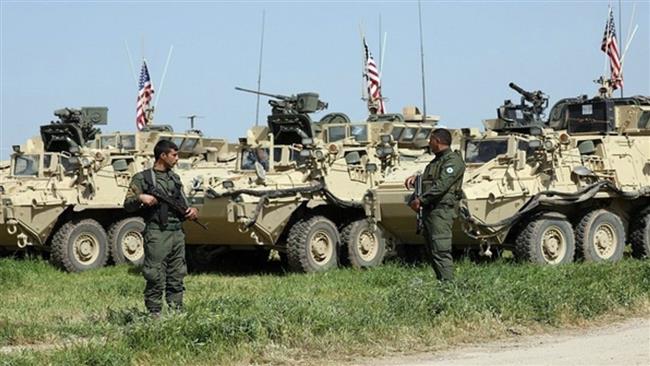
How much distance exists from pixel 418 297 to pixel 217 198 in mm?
6605

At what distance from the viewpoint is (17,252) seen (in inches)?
798

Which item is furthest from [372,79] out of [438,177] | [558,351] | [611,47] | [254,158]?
[558,351]

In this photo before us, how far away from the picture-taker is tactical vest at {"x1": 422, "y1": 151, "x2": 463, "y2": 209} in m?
10.9

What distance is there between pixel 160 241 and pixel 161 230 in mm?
89

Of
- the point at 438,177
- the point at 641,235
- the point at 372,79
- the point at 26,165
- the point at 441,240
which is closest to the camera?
the point at 441,240

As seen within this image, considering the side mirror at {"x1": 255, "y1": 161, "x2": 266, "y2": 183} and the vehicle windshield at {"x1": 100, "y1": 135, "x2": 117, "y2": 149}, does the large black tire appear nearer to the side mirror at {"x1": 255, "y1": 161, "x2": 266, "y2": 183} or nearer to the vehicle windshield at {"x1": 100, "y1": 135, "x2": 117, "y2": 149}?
the side mirror at {"x1": 255, "y1": 161, "x2": 266, "y2": 183}

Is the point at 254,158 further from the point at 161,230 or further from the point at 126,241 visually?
the point at 161,230

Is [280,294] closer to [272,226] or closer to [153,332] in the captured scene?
[272,226]

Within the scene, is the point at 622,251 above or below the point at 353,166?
below

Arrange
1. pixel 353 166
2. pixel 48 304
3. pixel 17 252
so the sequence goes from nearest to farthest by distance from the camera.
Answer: pixel 48 304
pixel 353 166
pixel 17 252

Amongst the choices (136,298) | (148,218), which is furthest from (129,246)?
(148,218)

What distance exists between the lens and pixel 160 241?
9.84 m

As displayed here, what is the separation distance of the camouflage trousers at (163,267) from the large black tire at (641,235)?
29.3ft

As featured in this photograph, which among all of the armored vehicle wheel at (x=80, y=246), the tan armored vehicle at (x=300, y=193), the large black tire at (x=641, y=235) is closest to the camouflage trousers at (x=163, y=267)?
the tan armored vehicle at (x=300, y=193)
